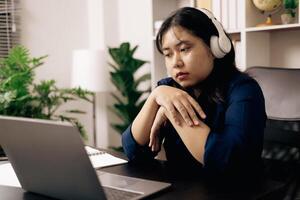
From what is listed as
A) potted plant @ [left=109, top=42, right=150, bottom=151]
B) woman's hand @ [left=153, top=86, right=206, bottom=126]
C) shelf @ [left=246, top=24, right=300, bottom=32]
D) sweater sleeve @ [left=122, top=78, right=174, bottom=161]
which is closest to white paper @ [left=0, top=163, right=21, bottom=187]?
sweater sleeve @ [left=122, top=78, right=174, bottom=161]

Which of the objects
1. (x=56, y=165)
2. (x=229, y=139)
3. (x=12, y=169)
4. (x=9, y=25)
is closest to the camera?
(x=56, y=165)

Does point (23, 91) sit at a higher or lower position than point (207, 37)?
lower

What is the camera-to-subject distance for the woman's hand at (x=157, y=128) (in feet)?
3.63

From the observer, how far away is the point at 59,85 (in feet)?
10.2

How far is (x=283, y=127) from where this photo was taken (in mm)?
1276

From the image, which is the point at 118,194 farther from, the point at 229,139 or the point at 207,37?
the point at 207,37

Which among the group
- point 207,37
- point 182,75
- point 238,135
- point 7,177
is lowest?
point 7,177

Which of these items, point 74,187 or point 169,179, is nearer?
point 74,187

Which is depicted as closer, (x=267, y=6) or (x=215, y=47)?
(x=215, y=47)

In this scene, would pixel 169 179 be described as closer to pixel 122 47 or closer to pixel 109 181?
pixel 109 181

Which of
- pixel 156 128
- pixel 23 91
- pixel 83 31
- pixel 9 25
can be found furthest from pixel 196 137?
pixel 83 31

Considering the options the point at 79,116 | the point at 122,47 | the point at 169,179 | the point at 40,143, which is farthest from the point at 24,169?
the point at 79,116

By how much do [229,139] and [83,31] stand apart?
2.49 metres

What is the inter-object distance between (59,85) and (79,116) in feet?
1.00
